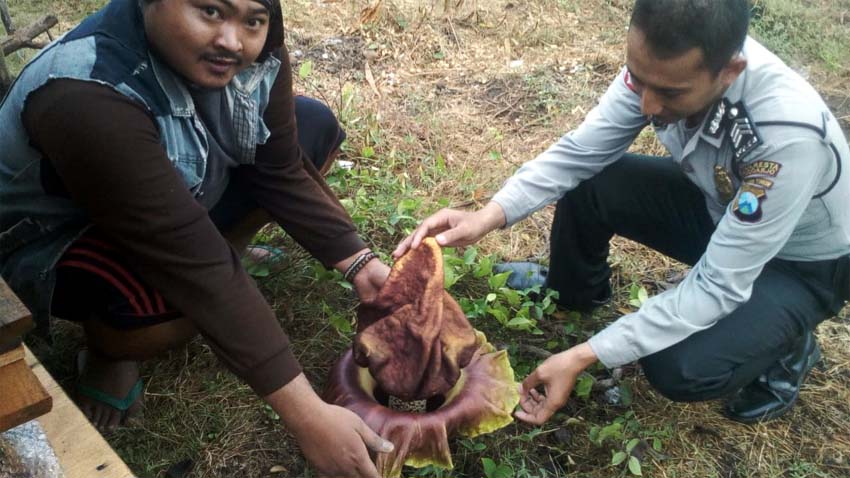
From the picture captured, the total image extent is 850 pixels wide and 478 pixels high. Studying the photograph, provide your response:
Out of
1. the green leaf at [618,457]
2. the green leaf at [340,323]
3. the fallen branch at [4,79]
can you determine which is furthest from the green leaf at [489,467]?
the fallen branch at [4,79]

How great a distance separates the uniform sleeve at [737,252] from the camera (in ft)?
7.04

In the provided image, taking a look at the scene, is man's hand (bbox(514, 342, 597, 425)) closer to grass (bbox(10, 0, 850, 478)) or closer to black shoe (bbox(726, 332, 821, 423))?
grass (bbox(10, 0, 850, 478))

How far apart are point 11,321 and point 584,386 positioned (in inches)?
75.5

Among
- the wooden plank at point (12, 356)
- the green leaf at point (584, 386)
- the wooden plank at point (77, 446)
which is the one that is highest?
the wooden plank at point (12, 356)

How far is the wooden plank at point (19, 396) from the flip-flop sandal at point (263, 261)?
1.57m

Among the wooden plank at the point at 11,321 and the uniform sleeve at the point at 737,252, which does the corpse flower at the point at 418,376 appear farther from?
the wooden plank at the point at 11,321

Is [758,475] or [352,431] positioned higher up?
[352,431]

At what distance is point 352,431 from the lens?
1947mm

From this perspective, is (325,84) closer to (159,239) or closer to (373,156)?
(373,156)

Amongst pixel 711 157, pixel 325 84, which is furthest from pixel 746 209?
pixel 325 84

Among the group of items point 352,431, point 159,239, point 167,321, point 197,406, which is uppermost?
point 159,239

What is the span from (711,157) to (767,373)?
872mm

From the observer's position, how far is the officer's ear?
83.7 inches

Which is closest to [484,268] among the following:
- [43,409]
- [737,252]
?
[737,252]
